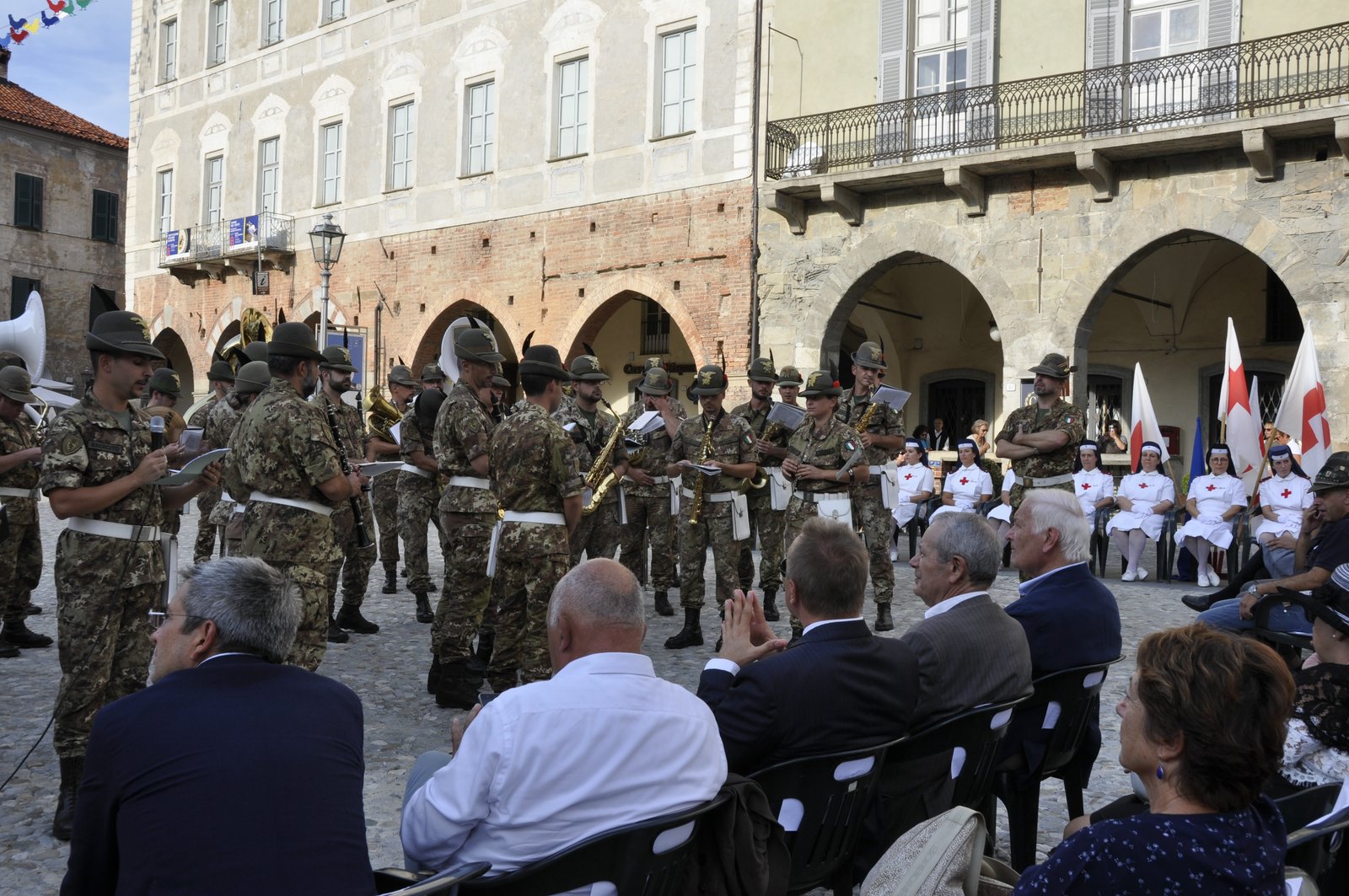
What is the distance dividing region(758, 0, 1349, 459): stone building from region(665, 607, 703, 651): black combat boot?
942 centimetres

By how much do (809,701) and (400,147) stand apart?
2344cm

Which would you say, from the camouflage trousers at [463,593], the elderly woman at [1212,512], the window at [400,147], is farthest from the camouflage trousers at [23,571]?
the window at [400,147]

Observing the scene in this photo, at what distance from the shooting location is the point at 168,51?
1219 inches

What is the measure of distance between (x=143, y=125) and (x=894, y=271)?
20.7 m

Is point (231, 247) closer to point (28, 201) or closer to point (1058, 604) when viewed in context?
point (28, 201)

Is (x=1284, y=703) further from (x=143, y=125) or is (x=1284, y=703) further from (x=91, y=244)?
(x=91, y=244)

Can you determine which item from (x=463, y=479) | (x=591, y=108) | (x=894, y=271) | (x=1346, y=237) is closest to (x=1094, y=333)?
(x=894, y=271)

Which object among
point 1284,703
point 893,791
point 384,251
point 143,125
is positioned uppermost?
point 143,125

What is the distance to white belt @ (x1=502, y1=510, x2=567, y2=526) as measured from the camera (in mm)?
6535

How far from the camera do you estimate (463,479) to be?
770 cm

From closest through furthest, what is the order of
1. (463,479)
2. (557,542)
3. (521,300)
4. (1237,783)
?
1. (1237,783)
2. (557,542)
3. (463,479)
4. (521,300)

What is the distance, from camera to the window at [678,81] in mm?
20156

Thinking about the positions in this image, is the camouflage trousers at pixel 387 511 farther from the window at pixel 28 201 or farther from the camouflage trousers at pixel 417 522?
the window at pixel 28 201

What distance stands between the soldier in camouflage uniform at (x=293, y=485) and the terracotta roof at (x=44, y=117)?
36811 mm
